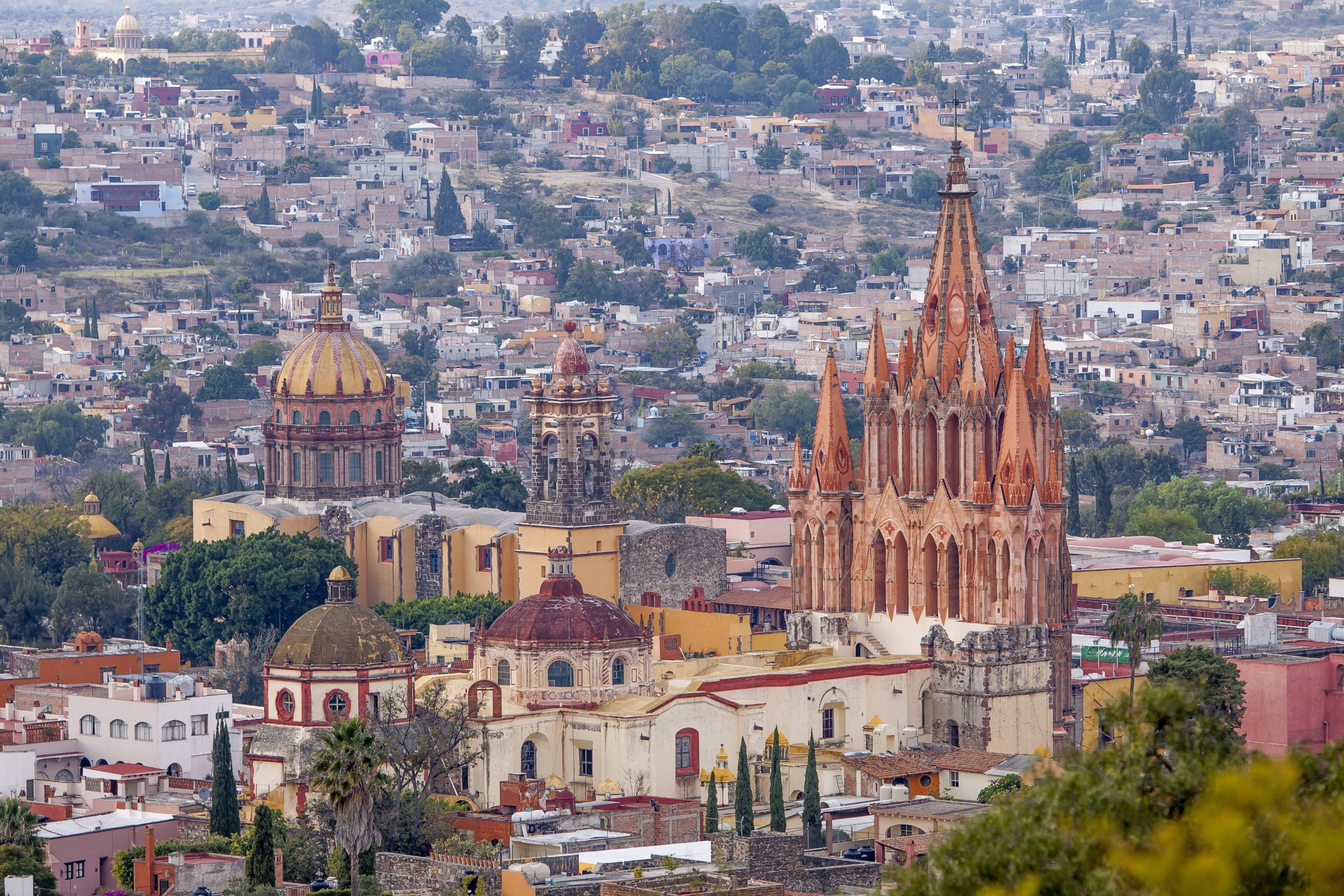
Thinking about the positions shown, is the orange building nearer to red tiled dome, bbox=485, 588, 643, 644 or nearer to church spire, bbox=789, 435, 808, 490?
red tiled dome, bbox=485, 588, 643, 644

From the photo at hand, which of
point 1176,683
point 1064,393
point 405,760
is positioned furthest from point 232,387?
point 1176,683

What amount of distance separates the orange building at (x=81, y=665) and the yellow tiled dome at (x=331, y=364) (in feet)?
56.7

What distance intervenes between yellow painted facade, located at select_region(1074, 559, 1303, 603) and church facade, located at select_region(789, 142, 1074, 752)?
1891cm

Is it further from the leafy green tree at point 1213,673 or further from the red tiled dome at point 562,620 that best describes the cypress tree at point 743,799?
the leafy green tree at point 1213,673

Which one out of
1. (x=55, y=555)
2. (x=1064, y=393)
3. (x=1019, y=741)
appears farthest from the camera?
(x=1064, y=393)

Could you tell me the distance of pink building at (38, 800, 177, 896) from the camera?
71.2 meters

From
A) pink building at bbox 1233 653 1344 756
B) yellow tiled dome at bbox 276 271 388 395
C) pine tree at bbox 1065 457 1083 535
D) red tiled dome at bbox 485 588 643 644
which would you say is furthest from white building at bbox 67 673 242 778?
pine tree at bbox 1065 457 1083 535

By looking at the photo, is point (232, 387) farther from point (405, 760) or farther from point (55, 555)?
point (405, 760)

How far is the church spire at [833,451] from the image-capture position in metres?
93.6

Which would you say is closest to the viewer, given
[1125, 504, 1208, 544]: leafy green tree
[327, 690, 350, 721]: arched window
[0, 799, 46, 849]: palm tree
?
[0, 799, 46, 849]: palm tree

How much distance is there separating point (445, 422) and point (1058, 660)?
273 feet

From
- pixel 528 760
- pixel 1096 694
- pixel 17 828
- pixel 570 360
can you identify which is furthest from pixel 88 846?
pixel 570 360

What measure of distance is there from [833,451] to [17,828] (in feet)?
99.4

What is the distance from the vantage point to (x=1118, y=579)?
11288 cm
